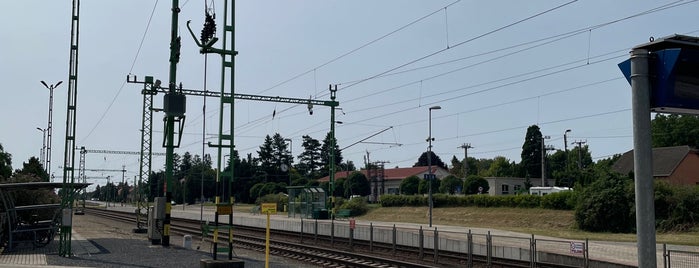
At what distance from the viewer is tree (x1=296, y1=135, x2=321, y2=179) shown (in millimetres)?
135250

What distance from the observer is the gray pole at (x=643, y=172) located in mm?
4809

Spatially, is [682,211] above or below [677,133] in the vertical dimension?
below

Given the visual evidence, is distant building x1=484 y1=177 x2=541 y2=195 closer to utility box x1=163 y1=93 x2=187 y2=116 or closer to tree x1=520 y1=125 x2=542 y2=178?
tree x1=520 y1=125 x2=542 y2=178

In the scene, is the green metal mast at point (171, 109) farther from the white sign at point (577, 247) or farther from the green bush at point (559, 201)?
the green bush at point (559, 201)

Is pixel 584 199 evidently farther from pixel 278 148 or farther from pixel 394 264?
pixel 278 148

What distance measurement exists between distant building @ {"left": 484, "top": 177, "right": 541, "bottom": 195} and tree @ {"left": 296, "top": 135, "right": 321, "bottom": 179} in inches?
1977

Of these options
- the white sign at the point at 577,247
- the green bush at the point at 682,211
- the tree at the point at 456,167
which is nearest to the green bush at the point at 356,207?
the green bush at the point at 682,211

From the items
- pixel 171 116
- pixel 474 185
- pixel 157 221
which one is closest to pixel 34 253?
pixel 157 221

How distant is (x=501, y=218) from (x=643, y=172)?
5265 centimetres

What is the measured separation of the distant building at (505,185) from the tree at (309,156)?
50.2 m

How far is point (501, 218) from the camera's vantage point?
2202 inches

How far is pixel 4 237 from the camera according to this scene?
81.6 feet

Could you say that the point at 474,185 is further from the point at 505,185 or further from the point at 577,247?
the point at 577,247

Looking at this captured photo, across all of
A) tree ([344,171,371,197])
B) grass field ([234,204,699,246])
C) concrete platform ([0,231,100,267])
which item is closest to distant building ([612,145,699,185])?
grass field ([234,204,699,246])
